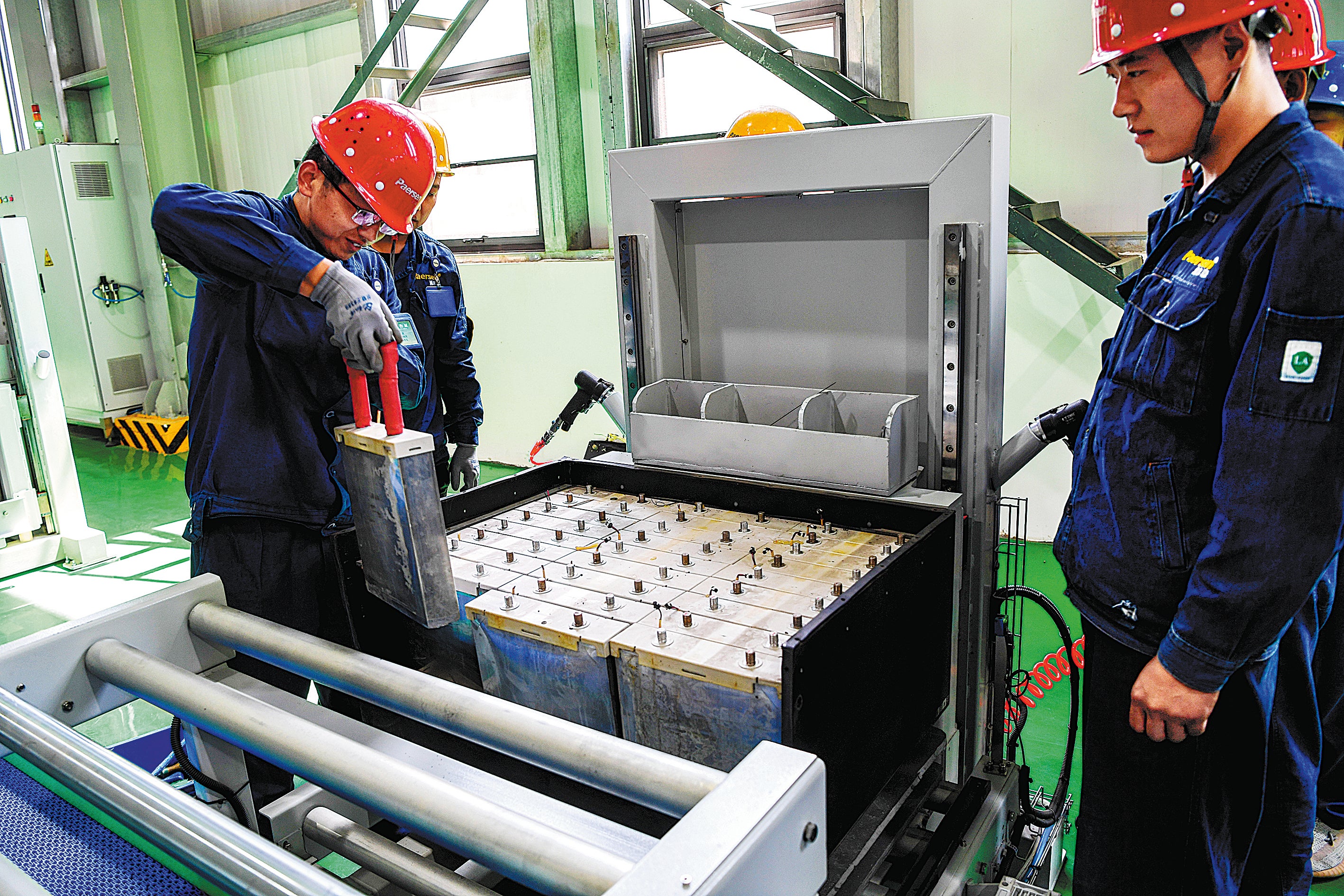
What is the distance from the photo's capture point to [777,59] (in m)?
3.83

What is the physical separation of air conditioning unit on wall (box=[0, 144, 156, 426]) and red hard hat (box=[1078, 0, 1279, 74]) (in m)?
7.70

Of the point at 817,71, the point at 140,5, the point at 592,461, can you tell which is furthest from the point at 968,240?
the point at 140,5

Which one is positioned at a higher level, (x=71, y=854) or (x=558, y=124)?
(x=558, y=124)

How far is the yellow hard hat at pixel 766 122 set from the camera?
2.86 metres

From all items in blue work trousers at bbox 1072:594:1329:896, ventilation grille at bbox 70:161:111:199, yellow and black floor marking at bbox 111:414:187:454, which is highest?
ventilation grille at bbox 70:161:111:199

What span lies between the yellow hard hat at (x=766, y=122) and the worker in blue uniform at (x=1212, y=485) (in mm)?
1531

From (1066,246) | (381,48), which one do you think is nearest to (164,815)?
(1066,246)

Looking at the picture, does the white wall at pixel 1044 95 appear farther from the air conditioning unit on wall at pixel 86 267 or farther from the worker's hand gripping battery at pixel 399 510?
the air conditioning unit on wall at pixel 86 267

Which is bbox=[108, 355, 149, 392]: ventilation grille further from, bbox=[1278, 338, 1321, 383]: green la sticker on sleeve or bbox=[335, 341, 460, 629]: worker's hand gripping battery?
bbox=[1278, 338, 1321, 383]: green la sticker on sleeve

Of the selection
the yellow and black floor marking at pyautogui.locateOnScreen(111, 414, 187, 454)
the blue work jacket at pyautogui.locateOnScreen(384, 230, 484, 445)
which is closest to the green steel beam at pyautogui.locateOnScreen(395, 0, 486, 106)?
the blue work jacket at pyautogui.locateOnScreen(384, 230, 484, 445)

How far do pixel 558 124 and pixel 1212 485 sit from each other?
15.8 ft

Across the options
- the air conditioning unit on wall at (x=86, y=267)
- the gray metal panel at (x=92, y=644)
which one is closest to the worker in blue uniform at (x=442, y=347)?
the gray metal panel at (x=92, y=644)

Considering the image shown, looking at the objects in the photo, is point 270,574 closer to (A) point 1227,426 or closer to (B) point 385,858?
(B) point 385,858

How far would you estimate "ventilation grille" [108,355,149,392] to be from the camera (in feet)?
24.2
